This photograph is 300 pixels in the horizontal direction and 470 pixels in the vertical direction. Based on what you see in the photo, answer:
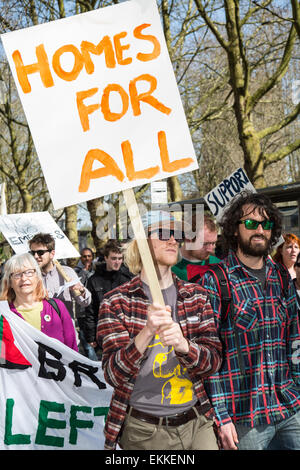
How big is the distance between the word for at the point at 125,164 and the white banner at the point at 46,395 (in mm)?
1705

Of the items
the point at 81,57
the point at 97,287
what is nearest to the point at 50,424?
the point at 81,57

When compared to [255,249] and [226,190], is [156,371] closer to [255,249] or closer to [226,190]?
[255,249]

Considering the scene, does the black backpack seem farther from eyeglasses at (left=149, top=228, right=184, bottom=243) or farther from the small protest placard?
the small protest placard

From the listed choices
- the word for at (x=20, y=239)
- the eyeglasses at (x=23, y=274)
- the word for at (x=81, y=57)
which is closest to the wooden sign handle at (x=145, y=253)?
the word for at (x=81, y=57)

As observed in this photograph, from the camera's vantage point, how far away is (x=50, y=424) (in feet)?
12.9

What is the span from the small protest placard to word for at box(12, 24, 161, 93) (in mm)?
3817

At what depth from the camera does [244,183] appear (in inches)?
259

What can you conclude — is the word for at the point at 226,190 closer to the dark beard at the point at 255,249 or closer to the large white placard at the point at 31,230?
the large white placard at the point at 31,230

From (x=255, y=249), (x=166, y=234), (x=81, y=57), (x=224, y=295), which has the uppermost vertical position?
(x=81, y=57)

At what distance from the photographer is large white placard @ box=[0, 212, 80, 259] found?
7.69 m

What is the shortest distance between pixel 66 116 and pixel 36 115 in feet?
0.44

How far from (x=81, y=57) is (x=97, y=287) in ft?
14.7

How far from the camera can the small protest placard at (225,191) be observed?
21.6 feet
